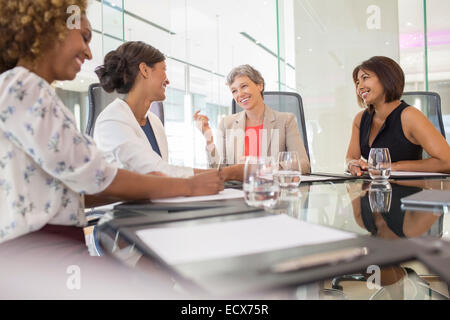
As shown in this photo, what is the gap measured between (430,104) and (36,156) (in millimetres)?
2624

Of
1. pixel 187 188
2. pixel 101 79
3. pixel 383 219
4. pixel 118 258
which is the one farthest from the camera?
pixel 101 79

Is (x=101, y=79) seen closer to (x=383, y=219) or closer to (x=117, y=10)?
(x=383, y=219)

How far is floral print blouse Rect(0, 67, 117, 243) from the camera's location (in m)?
0.80

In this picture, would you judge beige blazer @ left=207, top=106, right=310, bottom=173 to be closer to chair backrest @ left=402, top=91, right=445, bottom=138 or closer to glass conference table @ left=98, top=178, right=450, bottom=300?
chair backrest @ left=402, top=91, right=445, bottom=138

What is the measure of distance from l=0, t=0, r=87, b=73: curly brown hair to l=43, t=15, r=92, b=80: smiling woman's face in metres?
0.03

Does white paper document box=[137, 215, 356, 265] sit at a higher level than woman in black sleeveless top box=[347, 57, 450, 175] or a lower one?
lower

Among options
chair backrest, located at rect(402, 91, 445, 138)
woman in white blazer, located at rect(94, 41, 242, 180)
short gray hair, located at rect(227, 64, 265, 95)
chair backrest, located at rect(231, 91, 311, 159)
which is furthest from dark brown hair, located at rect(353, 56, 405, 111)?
woman in white blazer, located at rect(94, 41, 242, 180)

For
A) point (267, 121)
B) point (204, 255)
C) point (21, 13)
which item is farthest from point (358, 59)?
point (204, 255)

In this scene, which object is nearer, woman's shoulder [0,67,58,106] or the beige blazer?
woman's shoulder [0,67,58,106]

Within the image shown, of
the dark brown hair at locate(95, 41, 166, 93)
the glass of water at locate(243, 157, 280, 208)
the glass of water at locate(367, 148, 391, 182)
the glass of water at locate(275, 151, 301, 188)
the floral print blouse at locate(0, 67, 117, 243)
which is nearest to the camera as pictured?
the floral print blouse at locate(0, 67, 117, 243)

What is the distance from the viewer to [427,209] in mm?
887

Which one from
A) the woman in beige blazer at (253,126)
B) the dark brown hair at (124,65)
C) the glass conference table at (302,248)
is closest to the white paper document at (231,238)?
the glass conference table at (302,248)

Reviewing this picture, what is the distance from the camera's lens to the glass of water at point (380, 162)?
1.42 metres

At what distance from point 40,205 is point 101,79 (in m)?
1.24
